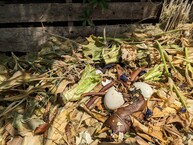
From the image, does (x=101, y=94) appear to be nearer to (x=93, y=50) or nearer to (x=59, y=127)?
(x=59, y=127)

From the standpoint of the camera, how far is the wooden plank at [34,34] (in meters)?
4.89

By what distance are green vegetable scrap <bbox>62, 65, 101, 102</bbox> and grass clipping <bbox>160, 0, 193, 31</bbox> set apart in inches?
61.9

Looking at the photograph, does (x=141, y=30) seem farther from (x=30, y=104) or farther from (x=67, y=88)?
(x=30, y=104)

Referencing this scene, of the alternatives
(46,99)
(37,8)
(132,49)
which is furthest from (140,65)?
(37,8)

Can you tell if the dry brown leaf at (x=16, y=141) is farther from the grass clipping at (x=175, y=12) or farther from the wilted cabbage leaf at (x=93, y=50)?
the grass clipping at (x=175, y=12)

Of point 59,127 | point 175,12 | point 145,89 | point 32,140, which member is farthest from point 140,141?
point 175,12

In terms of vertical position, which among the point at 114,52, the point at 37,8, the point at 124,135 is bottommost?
the point at 124,135

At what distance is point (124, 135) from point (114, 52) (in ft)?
3.64

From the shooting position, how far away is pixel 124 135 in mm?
3410

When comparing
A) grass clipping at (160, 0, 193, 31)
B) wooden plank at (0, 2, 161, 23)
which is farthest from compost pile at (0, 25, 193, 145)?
wooden plank at (0, 2, 161, 23)

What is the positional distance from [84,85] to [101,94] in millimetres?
221

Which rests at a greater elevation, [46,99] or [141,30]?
[141,30]

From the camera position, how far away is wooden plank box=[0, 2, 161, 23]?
4770 millimetres

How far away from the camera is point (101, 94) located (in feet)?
12.0
